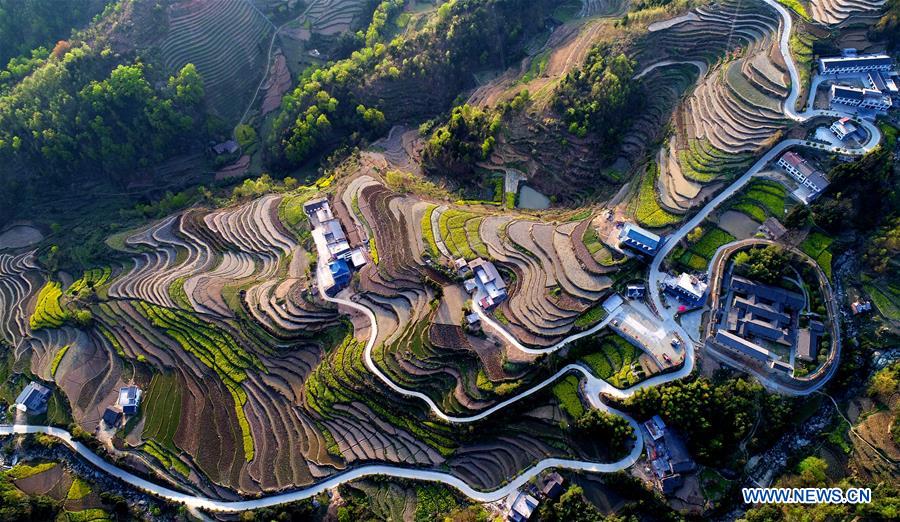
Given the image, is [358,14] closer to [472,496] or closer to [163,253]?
[163,253]

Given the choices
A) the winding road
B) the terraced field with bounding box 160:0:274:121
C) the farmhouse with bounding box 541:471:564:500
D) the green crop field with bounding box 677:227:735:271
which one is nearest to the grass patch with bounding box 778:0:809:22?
the winding road

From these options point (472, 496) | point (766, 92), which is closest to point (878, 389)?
point (766, 92)

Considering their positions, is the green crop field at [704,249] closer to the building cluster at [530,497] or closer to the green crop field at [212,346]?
the building cluster at [530,497]

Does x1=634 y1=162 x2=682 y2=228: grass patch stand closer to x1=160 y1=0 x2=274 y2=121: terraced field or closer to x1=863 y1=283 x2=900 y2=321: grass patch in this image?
x1=863 y1=283 x2=900 y2=321: grass patch

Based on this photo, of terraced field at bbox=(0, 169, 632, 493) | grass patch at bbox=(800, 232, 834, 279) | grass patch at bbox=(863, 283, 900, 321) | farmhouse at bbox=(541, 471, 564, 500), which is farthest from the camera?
grass patch at bbox=(800, 232, 834, 279)

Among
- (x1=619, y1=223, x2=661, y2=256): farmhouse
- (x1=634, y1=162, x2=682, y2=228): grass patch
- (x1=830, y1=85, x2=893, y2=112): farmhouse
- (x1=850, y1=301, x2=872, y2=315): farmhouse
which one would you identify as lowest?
(x1=850, y1=301, x2=872, y2=315): farmhouse

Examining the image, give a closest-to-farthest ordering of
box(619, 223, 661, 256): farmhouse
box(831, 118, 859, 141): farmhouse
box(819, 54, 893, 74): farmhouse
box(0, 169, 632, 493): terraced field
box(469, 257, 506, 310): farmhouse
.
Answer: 1. box(0, 169, 632, 493): terraced field
2. box(619, 223, 661, 256): farmhouse
3. box(469, 257, 506, 310): farmhouse
4. box(831, 118, 859, 141): farmhouse
5. box(819, 54, 893, 74): farmhouse

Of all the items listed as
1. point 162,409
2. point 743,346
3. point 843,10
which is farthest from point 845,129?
point 162,409

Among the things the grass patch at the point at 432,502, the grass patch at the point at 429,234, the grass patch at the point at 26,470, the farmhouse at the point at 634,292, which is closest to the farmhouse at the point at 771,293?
the farmhouse at the point at 634,292

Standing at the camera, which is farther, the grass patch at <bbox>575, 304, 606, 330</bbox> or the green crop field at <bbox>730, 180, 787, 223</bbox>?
the green crop field at <bbox>730, 180, 787, 223</bbox>
